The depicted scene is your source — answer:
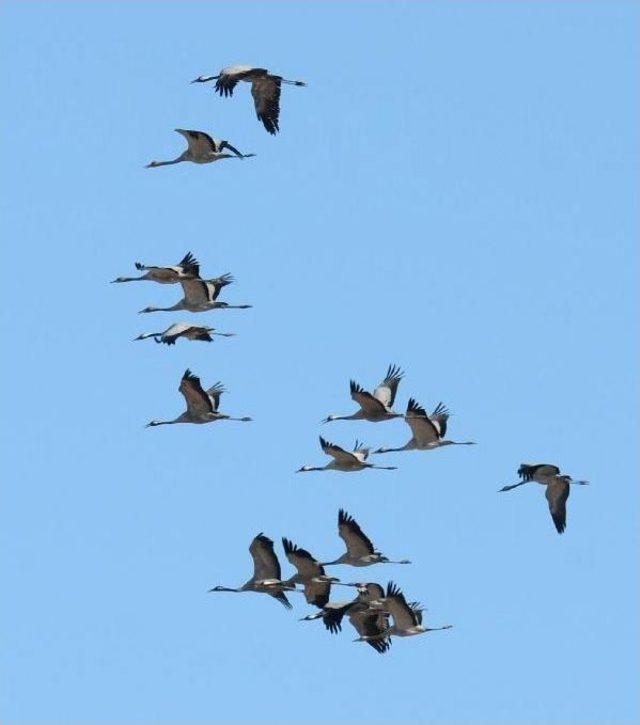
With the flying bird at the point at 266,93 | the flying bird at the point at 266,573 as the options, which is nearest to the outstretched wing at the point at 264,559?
the flying bird at the point at 266,573

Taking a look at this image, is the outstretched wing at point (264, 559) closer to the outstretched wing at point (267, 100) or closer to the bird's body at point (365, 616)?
the bird's body at point (365, 616)

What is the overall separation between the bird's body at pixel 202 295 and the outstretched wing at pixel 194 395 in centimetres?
129

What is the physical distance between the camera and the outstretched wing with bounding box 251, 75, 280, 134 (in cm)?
7075

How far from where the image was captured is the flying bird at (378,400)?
72.6 m

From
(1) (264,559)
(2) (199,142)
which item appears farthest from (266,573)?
(2) (199,142)

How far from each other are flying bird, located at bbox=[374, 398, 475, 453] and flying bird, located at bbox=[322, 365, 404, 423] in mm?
389

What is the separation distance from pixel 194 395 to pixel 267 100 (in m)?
5.59

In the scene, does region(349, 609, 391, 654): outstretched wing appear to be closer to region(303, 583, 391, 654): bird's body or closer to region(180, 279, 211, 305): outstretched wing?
region(303, 583, 391, 654): bird's body

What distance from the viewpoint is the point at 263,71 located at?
7012cm

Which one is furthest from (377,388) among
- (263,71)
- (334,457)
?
(263,71)

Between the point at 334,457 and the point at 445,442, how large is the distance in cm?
204

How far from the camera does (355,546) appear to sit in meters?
72.7

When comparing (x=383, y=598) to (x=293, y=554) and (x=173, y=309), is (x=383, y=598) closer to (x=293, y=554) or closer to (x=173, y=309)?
(x=293, y=554)

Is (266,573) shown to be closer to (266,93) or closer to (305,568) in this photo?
(305,568)
